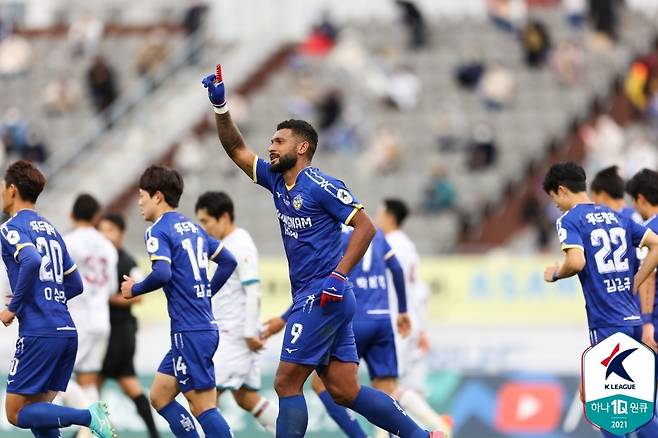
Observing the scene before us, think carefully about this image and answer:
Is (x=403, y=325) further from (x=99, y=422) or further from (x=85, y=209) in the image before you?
(x=99, y=422)

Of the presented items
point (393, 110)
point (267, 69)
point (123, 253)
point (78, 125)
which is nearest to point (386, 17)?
point (267, 69)

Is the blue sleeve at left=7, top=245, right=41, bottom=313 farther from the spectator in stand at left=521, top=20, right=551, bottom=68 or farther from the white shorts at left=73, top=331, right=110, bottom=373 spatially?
the spectator in stand at left=521, top=20, right=551, bottom=68

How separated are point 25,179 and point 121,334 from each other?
13.2 feet

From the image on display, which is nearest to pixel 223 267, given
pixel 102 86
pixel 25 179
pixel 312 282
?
pixel 312 282

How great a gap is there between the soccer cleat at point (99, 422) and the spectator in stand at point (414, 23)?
76.8 feet

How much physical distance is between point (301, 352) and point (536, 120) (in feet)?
66.2

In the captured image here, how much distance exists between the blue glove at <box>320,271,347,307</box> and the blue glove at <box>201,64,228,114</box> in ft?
5.46

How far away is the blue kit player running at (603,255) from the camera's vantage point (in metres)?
11.7

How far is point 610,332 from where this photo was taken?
11.8m

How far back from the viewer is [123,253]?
15797 mm

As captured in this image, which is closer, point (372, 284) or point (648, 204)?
point (648, 204)

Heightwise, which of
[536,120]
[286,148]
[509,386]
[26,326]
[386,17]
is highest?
[386,17]

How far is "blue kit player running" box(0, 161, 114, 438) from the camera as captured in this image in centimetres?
1162

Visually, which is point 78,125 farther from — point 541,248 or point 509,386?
point 509,386
